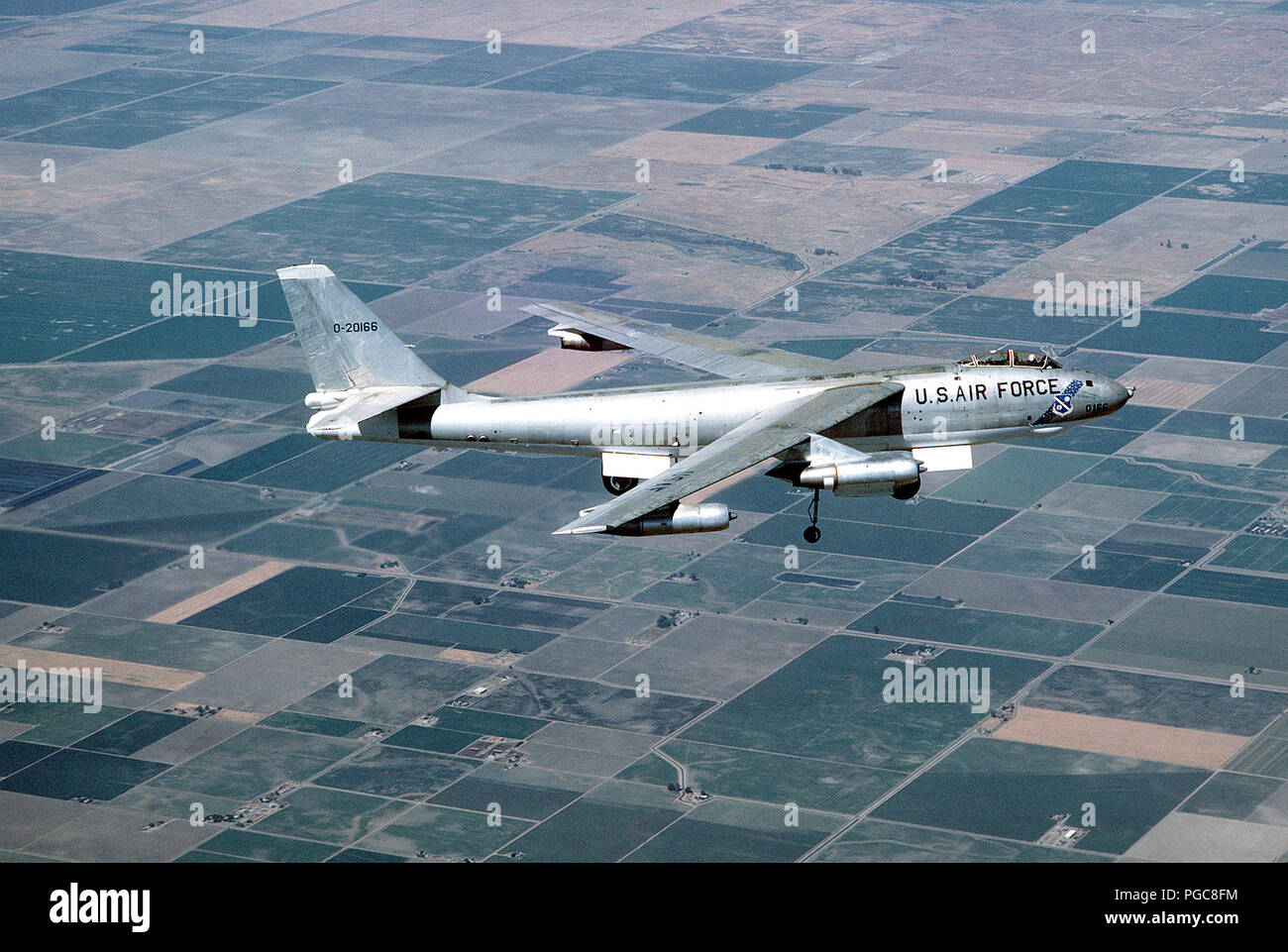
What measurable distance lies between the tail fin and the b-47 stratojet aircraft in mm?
61

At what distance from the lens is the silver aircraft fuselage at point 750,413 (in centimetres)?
9288

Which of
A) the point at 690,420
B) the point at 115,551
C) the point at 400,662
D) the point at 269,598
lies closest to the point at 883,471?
the point at 690,420

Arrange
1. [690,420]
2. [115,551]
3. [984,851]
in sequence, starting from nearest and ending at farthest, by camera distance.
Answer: [690,420], [984,851], [115,551]

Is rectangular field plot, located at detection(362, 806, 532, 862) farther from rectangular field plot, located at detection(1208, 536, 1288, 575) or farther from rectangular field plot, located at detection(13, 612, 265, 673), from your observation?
rectangular field plot, located at detection(1208, 536, 1288, 575)

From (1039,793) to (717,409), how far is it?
70263mm

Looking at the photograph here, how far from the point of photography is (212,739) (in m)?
162

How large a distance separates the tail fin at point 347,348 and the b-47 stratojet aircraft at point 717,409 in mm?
61

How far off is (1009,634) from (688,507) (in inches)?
3687

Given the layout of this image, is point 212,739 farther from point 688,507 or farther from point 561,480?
point 688,507

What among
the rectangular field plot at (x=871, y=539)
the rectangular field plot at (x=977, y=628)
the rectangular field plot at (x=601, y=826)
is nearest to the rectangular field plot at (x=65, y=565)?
the rectangular field plot at (x=871, y=539)

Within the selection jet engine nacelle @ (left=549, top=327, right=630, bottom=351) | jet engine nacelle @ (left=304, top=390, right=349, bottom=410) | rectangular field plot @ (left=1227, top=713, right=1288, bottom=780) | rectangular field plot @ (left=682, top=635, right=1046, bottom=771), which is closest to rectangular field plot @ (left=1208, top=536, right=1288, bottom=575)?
rectangular field plot @ (left=1227, top=713, right=1288, bottom=780)

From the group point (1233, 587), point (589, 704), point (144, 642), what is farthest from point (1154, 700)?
point (144, 642)

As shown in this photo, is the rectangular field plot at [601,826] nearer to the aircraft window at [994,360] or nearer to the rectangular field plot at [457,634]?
the rectangular field plot at [457,634]

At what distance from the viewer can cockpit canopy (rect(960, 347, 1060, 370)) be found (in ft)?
313
